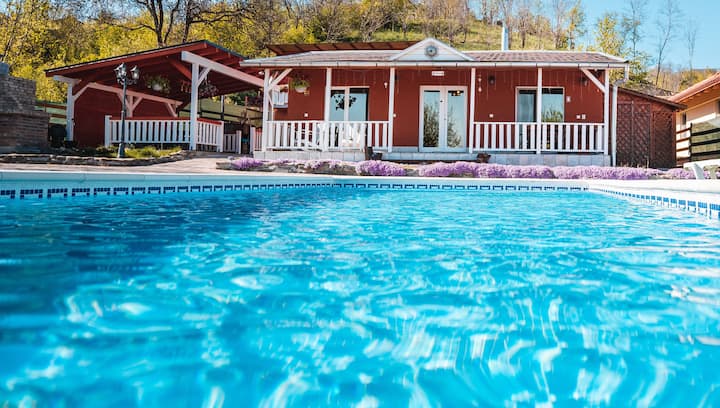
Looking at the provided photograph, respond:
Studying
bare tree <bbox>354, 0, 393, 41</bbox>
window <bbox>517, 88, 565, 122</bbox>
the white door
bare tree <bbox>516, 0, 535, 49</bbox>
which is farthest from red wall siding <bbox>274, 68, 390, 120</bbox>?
bare tree <bbox>516, 0, 535, 49</bbox>

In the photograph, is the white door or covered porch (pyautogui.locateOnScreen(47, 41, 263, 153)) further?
the white door

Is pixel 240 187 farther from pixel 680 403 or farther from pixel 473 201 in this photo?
pixel 680 403

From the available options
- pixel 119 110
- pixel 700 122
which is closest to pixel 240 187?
pixel 119 110

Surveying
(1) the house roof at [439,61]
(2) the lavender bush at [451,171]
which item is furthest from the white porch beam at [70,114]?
(2) the lavender bush at [451,171]

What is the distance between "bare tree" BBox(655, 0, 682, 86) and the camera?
125 ft

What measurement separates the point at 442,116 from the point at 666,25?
35.7 m

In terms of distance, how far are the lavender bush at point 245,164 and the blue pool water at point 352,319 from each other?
697 cm

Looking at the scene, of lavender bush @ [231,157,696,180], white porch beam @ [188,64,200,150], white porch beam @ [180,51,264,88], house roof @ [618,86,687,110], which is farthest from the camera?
house roof @ [618,86,687,110]

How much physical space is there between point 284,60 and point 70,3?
19792mm

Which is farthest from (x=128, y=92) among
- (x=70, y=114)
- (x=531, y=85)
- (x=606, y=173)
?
(x=606, y=173)

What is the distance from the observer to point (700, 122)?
47.9 feet

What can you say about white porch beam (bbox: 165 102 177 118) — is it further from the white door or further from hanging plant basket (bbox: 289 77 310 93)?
the white door

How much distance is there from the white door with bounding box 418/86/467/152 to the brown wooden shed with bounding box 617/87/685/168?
512 cm

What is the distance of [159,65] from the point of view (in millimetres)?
13961
